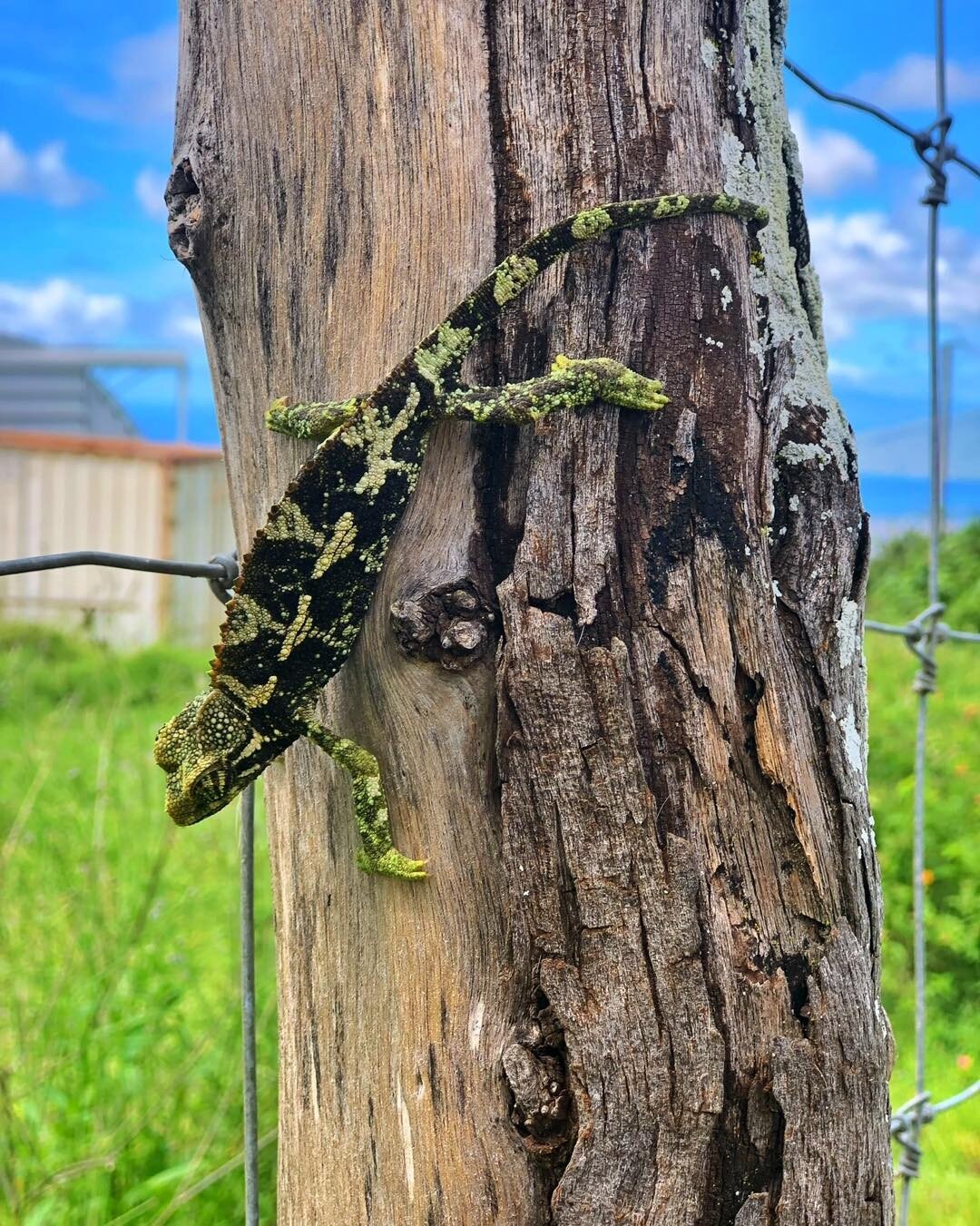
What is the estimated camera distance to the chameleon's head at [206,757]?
179cm

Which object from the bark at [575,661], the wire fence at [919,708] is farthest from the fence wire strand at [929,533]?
the bark at [575,661]

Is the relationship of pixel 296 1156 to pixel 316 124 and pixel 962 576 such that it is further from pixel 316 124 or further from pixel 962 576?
pixel 962 576

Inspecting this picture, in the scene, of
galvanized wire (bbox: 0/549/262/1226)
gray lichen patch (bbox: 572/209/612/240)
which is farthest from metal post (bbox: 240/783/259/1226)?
gray lichen patch (bbox: 572/209/612/240)

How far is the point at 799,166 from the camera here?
160 cm

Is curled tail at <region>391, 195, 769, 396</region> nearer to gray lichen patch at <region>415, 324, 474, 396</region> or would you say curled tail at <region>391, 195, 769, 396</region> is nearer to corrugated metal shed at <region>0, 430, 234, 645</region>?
gray lichen patch at <region>415, 324, 474, 396</region>

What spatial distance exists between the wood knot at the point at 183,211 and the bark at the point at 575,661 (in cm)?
2

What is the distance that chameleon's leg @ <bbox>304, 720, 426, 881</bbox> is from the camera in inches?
54.9

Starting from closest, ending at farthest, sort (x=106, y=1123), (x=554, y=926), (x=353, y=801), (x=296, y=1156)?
1. (x=554, y=926)
2. (x=353, y=801)
3. (x=296, y=1156)
4. (x=106, y=1123)

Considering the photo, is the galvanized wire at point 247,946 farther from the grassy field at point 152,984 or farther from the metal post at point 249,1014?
the grassy field at point 152,984

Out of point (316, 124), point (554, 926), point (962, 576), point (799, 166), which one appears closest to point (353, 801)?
point (554, 926)

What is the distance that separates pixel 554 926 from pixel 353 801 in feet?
1.11

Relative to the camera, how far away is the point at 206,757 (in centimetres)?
188

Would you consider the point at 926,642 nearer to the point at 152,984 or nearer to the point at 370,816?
the point at 370,816

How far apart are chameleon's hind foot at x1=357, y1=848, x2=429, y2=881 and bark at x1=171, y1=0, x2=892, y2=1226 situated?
0.07 feet
